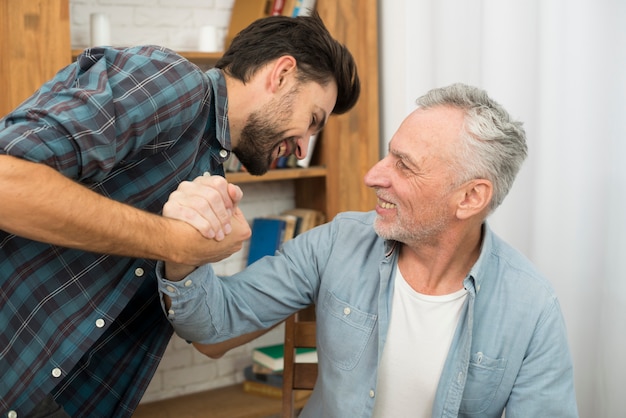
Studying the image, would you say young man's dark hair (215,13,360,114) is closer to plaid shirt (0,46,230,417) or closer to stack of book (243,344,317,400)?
plaid shirt (0,46,230,417)

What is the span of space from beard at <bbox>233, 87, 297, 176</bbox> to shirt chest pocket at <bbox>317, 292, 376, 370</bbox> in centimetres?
40

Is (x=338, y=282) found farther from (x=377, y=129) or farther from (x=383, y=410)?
(x=377, y=129)

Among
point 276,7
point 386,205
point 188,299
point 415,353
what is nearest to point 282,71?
point 386,205

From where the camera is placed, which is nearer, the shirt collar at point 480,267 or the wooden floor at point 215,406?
the shirt collar at point 480,267

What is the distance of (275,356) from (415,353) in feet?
5.15

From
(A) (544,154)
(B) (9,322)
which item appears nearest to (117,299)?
(B) (9,322)

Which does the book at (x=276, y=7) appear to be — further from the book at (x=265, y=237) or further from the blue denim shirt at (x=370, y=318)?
the blue denim shirt at (x=370, y=318)

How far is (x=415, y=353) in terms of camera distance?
1775mm

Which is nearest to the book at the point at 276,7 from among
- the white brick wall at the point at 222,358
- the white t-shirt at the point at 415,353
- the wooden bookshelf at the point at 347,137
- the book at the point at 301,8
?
the book at the point at 301,8

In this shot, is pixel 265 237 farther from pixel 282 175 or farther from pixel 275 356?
pixel 275 356

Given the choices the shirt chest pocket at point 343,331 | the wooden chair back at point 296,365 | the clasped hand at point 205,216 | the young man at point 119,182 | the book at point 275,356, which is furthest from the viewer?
the book at point 275,356

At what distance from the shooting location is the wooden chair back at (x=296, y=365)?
82.3 inches

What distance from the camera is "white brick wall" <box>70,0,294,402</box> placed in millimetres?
3012

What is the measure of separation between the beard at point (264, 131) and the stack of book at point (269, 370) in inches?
61.1
